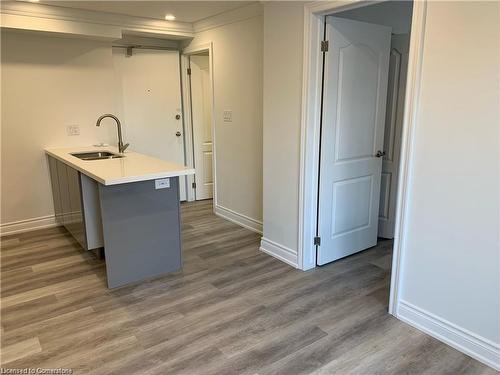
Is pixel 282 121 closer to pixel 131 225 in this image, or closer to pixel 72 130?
pixel 131 225

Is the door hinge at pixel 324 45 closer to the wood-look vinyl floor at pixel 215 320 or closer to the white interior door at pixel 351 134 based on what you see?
the white interior door at pixel 351 134

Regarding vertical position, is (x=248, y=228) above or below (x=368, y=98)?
below

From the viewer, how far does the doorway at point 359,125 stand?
2980 millimetres

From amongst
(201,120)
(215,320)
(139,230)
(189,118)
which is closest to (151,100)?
(189,118)

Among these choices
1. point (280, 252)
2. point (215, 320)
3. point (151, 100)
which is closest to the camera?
point (215, 320)

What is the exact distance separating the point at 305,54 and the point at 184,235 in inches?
90.0

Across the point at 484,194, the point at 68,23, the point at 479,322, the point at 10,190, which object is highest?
the point at 68,23

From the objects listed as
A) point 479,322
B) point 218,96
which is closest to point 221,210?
point 218,96

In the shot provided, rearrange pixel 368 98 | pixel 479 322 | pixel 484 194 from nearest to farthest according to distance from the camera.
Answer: pixel 484 194 → pixel 479 322 → pixel 368 98

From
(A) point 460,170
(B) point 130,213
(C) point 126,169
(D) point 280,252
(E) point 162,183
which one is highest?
(A) point 460,170

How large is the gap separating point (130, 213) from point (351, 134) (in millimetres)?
1928

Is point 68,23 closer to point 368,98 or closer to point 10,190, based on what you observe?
point 10,190

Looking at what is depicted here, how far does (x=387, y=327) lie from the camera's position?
2402 mm

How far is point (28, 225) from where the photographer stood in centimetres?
418
